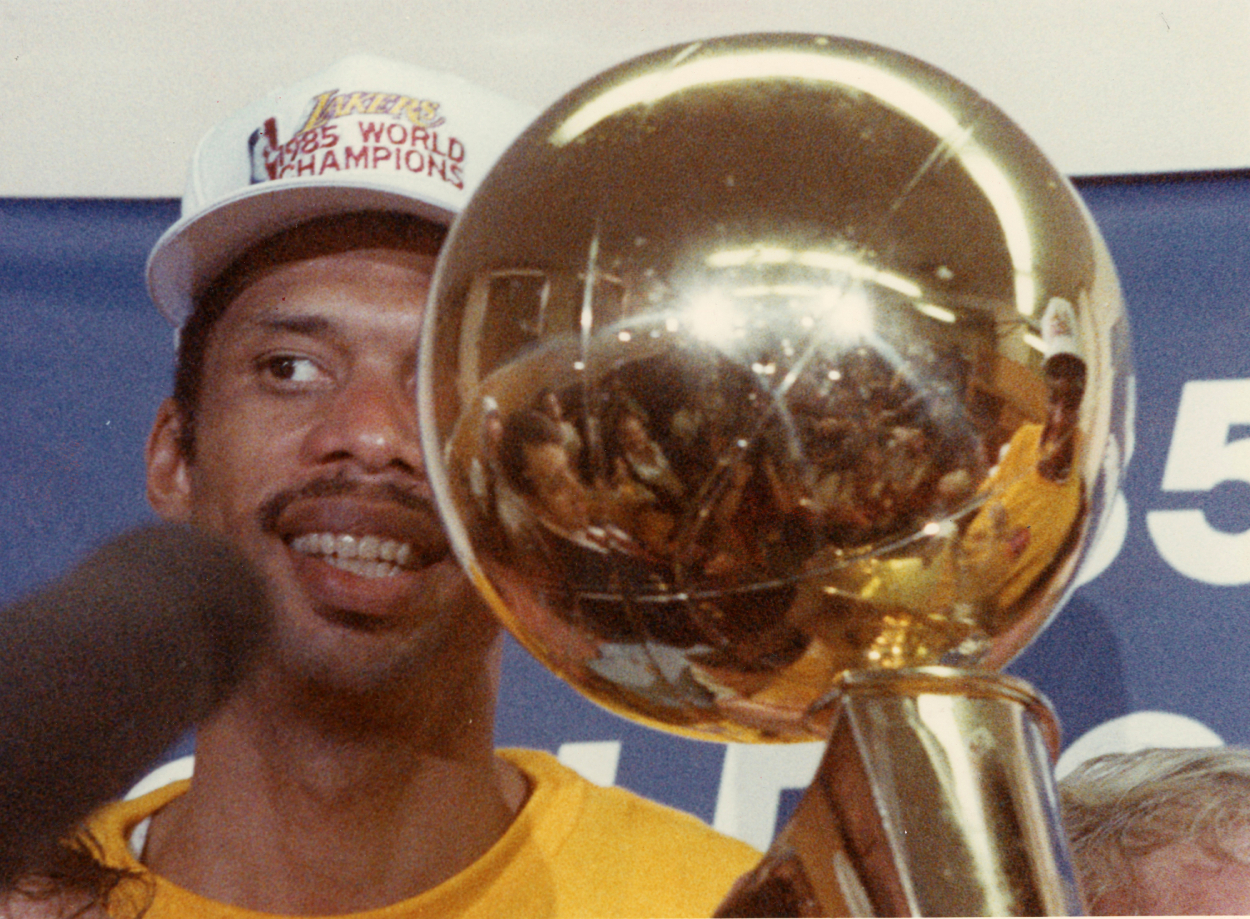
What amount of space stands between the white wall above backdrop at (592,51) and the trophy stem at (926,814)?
2.83 ft

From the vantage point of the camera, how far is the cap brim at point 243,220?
1013 mm

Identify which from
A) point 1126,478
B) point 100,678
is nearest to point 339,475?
point 100,678

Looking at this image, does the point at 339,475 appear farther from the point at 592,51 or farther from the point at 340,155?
the point at 592,51

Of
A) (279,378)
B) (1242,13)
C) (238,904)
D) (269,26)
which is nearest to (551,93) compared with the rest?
(269,26)

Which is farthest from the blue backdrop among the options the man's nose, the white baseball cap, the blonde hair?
the man's nose

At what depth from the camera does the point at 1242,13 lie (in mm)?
1199

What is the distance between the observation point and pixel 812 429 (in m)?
0.42

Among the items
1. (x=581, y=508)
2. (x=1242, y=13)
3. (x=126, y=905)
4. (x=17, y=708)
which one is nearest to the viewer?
(x=17, y=708)

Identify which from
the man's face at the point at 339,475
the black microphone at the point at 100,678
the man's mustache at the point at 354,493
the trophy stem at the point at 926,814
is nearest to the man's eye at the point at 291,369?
the man's face at the point at 339,475

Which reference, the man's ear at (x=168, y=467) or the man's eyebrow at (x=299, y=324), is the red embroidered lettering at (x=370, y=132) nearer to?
the man's eyebrow at (x=299, y=324)

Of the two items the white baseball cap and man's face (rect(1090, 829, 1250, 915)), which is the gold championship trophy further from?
man's face (rect(1090, 829, 1250, 915))

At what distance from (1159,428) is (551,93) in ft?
2.26

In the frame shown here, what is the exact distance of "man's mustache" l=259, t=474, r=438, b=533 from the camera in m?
1.01

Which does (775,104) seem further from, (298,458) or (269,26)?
(269,26)
